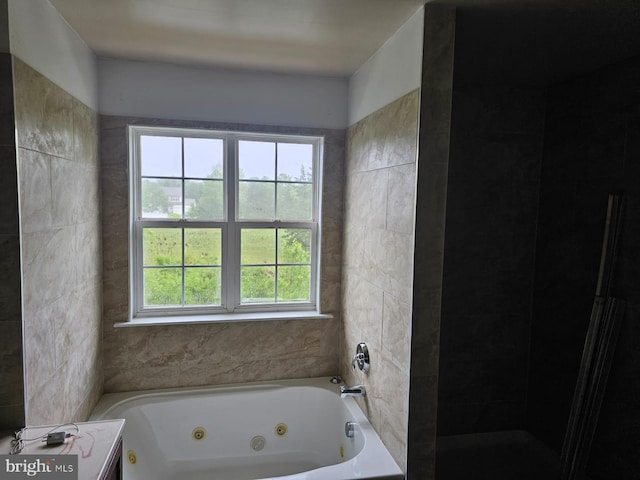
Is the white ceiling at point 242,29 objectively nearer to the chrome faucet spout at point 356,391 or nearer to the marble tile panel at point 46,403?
the marble tile panel at point 46,403

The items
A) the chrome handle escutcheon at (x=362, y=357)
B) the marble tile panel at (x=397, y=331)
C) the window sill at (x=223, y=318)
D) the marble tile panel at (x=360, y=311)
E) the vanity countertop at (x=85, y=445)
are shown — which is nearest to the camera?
the vanity countertop at (x=85, y=445)

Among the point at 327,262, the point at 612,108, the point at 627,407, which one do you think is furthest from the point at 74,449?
the point at 612,108

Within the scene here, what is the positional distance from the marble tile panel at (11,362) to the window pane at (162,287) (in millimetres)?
1142

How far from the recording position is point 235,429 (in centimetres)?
264

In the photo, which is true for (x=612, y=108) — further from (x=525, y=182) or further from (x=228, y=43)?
(x=228, y=43)

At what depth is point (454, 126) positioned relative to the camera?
2.64m

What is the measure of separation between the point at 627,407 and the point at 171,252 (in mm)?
2802

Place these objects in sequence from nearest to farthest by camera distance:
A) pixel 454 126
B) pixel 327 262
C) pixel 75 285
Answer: pixel 75 285, pixel 454 126, pixel 327 262

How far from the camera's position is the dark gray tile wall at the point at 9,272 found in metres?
1.48

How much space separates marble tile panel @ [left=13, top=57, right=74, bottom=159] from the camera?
5.01ft

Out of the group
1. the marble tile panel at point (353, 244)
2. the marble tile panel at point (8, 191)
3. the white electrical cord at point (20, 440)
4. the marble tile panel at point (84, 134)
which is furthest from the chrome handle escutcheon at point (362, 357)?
the marble tile panel at point (84, 134)

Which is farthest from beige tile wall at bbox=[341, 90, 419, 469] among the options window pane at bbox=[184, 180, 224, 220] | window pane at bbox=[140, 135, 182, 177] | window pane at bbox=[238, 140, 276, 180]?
window pane at bbox=[140, 135, 182, 177]

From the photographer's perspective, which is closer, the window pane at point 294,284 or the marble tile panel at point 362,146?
the marble tile panel at point 362,146

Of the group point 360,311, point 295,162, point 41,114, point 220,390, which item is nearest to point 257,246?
point 295,162
